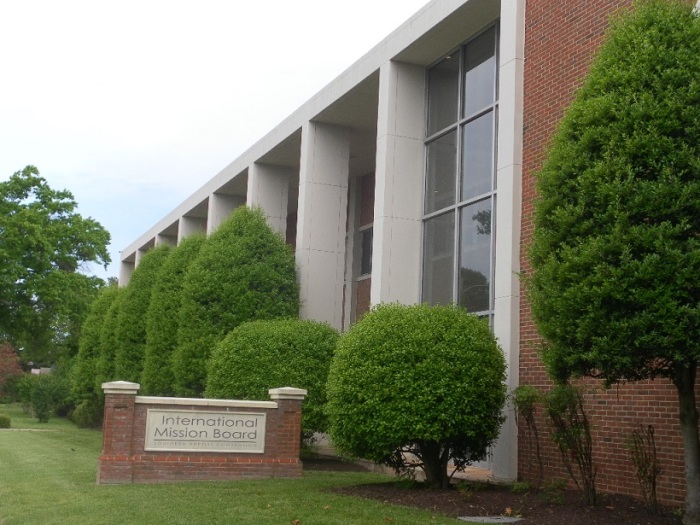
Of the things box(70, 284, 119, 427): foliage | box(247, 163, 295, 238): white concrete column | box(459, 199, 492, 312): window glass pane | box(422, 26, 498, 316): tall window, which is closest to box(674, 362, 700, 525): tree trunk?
box(422, 26, 498, 316): tall window

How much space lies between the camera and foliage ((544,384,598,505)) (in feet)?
36.1

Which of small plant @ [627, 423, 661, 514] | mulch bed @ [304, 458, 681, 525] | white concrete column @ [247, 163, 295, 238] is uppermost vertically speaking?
white concrete column @ [247, 163, 295, 238]

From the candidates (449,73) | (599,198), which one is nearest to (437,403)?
(599,198)

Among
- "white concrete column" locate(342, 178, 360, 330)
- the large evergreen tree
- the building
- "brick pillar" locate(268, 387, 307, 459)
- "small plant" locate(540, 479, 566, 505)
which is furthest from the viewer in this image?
"white concrete column" locate(342, 178, 360, 330)

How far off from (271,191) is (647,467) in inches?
711

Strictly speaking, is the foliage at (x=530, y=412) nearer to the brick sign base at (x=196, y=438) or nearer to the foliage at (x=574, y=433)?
the foliage at (x=574, y=433)

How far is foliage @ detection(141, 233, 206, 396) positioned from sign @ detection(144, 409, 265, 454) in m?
9.90

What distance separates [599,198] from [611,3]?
5.09 m

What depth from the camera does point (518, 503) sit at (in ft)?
37.3

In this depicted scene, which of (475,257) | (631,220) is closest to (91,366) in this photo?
(475,257)

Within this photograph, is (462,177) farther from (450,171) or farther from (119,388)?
(119,388)

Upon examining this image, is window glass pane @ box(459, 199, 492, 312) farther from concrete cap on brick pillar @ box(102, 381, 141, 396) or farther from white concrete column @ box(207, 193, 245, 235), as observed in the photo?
white concrete column @ box(207, 193, 245, 235)

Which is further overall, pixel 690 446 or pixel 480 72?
pixel 480 72

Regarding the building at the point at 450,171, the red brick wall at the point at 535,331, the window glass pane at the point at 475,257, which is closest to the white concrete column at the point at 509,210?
the building at the point at 450,171
